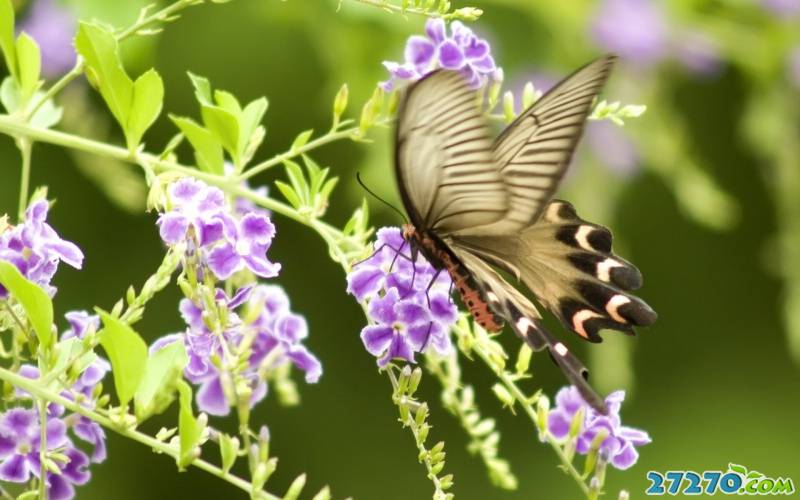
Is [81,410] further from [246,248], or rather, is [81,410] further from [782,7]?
[782,7]

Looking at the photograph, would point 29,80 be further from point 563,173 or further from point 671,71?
point 671,71

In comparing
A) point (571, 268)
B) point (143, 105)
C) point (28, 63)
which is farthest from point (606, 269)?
point (28, 63)

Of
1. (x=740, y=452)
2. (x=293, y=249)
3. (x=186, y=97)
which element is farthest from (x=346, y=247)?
(x=740, y=452)

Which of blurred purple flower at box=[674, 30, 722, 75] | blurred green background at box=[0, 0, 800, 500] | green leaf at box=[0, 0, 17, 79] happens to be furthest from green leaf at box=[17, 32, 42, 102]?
blurred purple flower at box=[674, 30, 722, 75]

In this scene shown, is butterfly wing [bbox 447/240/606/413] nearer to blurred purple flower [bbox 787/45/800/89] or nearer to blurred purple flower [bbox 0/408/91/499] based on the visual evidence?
blurred purple flower [bbox 0/408/91/499]

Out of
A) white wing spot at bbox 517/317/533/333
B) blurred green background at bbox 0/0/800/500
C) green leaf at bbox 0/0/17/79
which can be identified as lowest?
blurred green background at bbox 0/0/800/500

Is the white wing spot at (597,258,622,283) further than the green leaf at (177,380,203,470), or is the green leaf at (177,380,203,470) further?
the white wing spot at (597,258,622,283)

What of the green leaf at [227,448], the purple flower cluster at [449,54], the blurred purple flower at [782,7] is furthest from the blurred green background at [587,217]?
the green leaf at [227,448]
